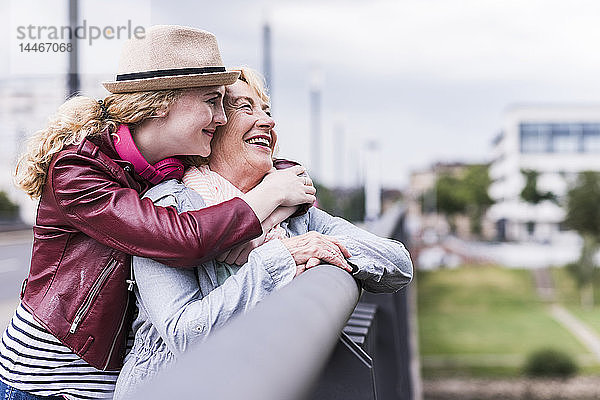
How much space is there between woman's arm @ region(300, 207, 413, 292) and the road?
7.89 metres

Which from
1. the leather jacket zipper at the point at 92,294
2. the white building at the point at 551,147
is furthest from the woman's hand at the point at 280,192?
the white building at the point at 551,147

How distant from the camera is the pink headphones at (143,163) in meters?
2.06

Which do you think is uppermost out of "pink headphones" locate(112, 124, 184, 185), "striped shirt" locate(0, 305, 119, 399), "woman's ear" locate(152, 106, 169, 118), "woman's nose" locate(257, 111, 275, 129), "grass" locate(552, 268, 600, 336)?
"woman's ear" locate(152, 106, 169, 118)

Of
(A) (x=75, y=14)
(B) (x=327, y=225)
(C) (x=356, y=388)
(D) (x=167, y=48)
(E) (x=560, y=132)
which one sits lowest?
(E) (x=560, y=132)

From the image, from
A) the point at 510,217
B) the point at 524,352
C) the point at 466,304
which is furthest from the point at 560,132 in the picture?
the point at 524,352

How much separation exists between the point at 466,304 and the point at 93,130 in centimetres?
7042

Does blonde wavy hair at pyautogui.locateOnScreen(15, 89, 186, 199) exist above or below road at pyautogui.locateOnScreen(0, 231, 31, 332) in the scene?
above

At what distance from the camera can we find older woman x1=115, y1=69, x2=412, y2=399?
73.5 inches

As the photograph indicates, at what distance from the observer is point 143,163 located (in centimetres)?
208

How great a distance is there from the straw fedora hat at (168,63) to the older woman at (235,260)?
0.18m

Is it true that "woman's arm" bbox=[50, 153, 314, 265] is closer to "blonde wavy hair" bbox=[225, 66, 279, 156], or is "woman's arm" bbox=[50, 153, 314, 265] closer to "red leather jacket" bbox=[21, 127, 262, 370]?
"red leather jacket" bbox=[21, 127, 262, 370]

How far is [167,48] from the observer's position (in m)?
2.13

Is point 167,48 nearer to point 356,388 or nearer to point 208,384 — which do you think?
point 356,388

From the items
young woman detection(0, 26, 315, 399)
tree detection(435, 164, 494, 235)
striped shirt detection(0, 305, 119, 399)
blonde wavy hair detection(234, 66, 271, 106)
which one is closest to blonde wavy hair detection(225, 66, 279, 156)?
blonde wavy hair detection(234, 66, 271, 106)
